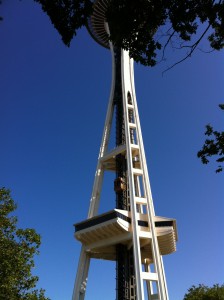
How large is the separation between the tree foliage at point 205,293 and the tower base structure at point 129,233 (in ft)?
43.3

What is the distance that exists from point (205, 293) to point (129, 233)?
2355cm

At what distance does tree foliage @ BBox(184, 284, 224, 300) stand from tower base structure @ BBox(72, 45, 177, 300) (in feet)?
43.3

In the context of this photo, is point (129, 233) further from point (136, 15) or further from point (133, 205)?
point (136, 15)

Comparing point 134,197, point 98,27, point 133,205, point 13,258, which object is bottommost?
point 13,258

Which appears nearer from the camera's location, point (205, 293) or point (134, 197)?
point (134, 197)

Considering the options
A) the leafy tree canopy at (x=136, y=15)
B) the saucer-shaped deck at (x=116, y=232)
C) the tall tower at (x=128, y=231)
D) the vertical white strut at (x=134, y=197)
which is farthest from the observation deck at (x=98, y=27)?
the leafy tree canopy at (x=136, y=15)

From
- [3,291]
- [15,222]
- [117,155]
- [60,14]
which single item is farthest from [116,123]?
[60,14]

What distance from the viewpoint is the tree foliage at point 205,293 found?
47.2 meters

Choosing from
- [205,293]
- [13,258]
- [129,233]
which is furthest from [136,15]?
[205,293]

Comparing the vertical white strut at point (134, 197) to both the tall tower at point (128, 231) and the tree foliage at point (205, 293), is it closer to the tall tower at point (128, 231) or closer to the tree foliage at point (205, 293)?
the tall tower at point (128, 231)

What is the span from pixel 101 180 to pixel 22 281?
24.4 m

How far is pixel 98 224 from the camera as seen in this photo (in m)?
36.3

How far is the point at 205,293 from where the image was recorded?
49.6 meters

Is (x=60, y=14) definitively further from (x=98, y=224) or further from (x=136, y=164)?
(x=136, y=164)
